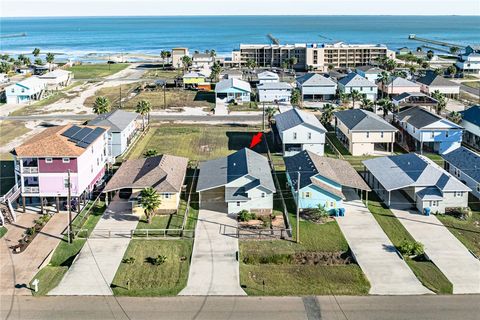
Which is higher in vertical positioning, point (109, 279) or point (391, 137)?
point (391, 137)

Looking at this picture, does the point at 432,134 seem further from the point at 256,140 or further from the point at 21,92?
the point at 21,92

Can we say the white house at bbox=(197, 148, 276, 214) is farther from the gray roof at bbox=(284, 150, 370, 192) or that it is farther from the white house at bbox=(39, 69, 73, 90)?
the white house at bbox=(39, 69, 73, 90)

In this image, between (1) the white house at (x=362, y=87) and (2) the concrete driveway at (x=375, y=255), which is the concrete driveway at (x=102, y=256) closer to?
(2) the concrete driveway at (x=375, y=255)

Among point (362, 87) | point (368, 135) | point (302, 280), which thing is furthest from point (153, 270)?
point (362, 87)

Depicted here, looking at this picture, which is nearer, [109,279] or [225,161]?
[109,279]

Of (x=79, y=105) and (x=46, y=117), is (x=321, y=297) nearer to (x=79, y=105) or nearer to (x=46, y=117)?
(x=46, y=117)

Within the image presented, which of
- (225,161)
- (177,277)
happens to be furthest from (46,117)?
(177,277)
